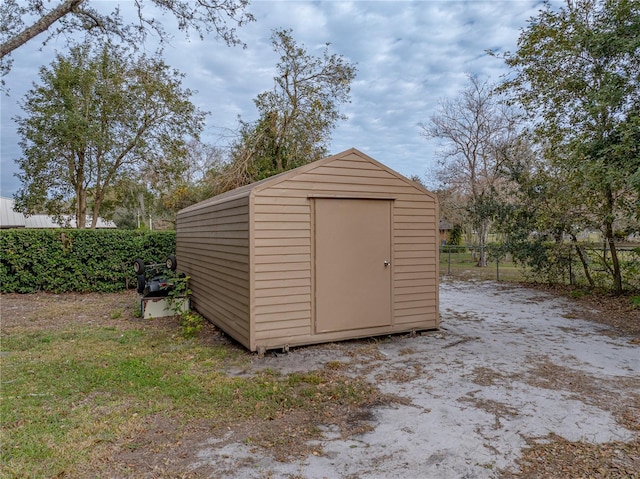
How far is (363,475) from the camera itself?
6.82ft

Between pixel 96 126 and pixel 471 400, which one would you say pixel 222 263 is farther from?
pixel 96 126

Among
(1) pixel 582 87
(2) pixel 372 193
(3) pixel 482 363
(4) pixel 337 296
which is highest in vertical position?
(1) pixel 582 87

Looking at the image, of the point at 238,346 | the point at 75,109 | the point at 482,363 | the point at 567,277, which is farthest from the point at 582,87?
the point at 75,109

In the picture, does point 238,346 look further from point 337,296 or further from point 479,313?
point 479,313

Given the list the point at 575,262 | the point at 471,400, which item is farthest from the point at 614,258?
the point at 471,400

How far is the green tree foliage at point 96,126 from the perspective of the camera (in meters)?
10.3

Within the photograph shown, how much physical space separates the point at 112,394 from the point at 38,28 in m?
6.08

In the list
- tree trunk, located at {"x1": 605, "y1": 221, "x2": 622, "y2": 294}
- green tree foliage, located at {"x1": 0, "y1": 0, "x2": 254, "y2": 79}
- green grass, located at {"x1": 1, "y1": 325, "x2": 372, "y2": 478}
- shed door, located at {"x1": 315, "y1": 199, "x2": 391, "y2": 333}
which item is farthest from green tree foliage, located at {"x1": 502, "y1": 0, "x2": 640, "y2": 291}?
green tree foliage, located at {"x1": 0, "y1": 0, "x2": 254, "y2": 79}

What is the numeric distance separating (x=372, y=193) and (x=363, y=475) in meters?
3.30

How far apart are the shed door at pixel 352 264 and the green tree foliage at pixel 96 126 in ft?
29.2

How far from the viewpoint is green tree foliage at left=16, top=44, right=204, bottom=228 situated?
10.3 m

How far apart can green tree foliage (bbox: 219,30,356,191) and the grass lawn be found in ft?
27.8

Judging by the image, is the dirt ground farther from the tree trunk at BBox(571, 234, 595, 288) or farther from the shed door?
the tree trunk at BBox(571, 234, 595, 288)

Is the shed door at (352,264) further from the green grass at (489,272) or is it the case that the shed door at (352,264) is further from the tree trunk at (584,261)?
the green grass at (489,272)
